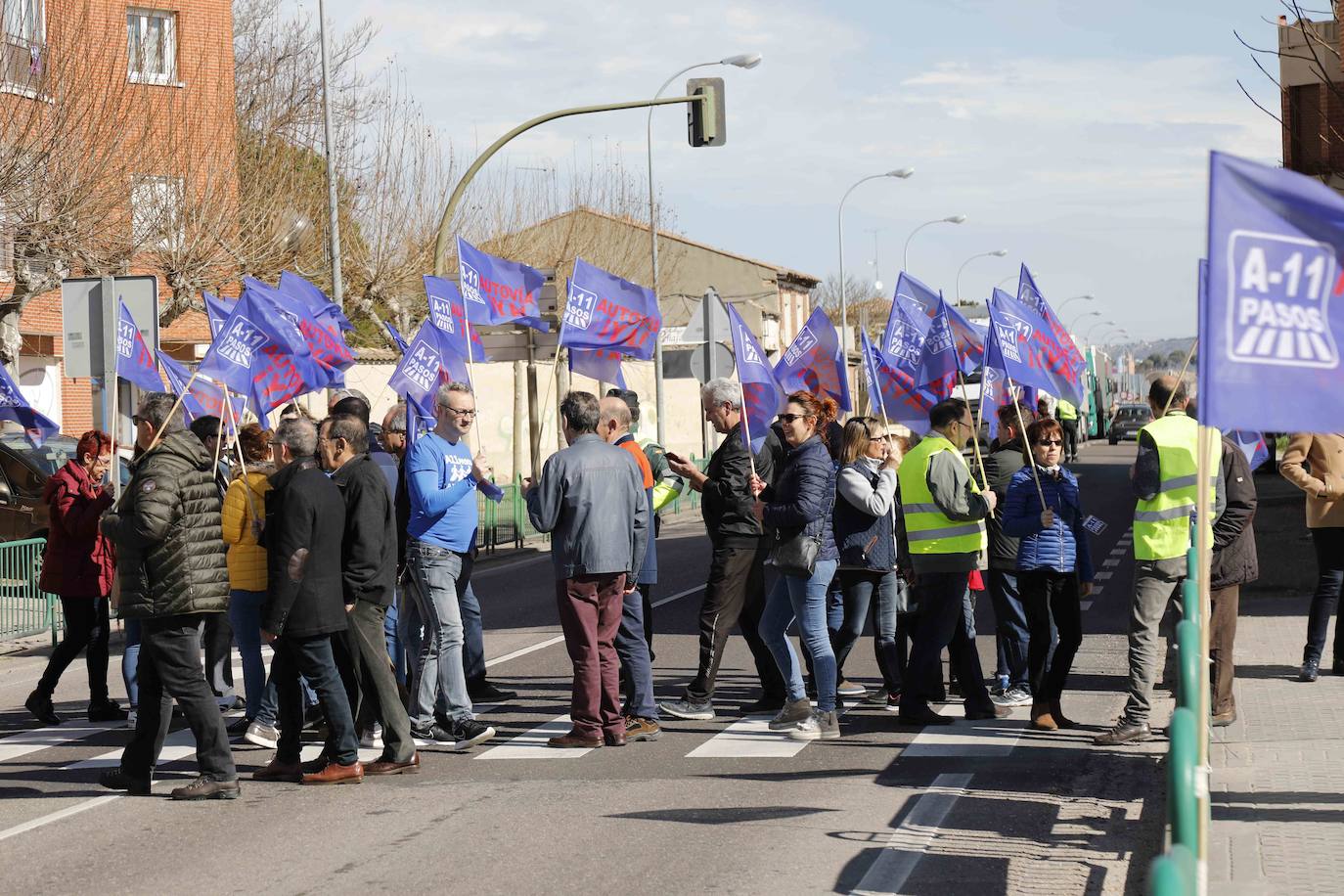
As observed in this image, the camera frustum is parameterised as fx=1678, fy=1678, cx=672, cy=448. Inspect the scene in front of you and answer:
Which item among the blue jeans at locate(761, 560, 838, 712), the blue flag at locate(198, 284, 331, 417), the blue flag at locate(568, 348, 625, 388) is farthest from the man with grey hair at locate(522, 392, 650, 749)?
the blue flag at locate(198, 284, 331, 417)

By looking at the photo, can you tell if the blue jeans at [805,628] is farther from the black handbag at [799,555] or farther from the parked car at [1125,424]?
the parked car at [1125,424]

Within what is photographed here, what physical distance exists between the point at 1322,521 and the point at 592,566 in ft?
16.3

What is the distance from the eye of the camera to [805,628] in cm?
906

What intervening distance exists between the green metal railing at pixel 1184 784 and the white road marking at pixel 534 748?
4531 mm

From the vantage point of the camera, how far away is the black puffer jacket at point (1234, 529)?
8.95m

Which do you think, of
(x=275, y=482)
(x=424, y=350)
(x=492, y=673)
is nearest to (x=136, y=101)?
(x=424, y=350)

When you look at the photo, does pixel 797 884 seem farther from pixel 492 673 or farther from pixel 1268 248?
pixel 492 673

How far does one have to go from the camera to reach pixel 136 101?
23.0 metres

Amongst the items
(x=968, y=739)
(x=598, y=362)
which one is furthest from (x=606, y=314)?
(x=968, y=739)

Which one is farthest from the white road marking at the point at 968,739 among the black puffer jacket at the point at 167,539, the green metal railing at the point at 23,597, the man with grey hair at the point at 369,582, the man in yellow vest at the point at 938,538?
the green metal railing at the point at 23,597

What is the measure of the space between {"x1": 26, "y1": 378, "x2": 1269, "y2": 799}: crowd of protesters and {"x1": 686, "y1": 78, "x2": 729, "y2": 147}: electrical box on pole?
36.4 ft

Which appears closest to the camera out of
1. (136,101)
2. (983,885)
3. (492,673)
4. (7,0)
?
(983,885)

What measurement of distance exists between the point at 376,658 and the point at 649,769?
4.80 feet

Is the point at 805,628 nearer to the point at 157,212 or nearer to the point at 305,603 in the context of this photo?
the point at 305,603
